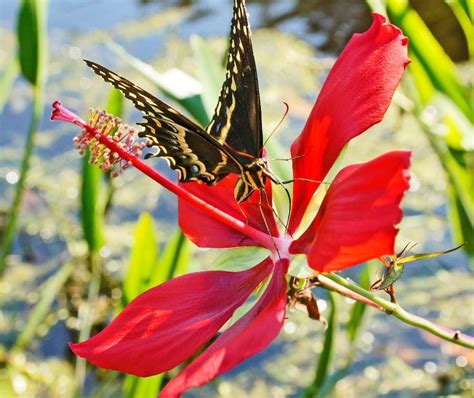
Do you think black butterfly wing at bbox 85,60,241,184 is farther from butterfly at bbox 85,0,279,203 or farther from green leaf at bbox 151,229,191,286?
green leaf at bbox 151,229,191,286

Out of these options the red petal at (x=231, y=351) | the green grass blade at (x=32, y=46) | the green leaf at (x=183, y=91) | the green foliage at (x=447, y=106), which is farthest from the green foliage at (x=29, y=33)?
the red petal at (x=231, y=351)

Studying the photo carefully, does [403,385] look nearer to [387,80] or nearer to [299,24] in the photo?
[387,80]

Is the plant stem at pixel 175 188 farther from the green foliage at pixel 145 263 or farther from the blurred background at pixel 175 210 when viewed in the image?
the green foliage at pixel 145 263

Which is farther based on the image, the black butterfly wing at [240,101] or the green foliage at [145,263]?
the green foliage at [145,263]

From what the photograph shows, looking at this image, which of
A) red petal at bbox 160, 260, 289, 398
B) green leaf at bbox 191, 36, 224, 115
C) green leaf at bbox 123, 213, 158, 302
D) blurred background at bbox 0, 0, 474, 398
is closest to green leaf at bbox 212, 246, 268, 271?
blurred background at bbox 0, 0, 474, 398

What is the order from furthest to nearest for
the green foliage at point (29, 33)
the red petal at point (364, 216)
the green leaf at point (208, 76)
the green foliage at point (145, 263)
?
the green foliage at point (29, 33), the green foliage at point (145, 263), the green leaf at point (208, 76), the red petal at point (364, 216)
